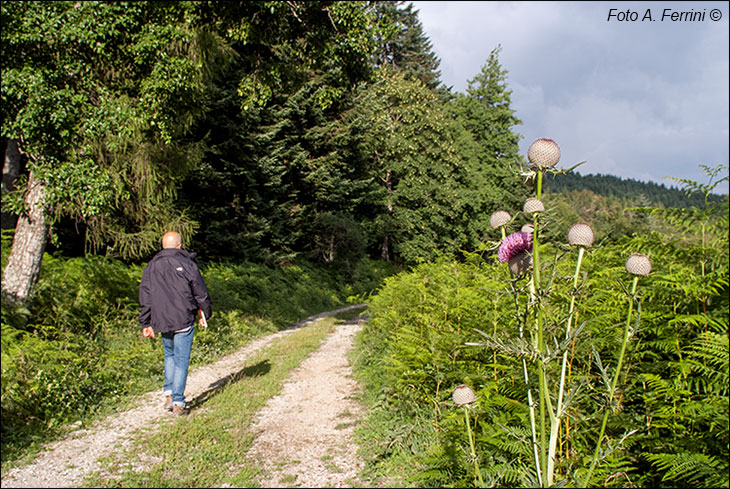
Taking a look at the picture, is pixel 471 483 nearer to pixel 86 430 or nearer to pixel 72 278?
pixel 86 430

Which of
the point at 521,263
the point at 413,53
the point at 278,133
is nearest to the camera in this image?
the point at 521,263

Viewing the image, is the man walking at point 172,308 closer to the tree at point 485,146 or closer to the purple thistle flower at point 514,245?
the purple thistle flower at point 514,245

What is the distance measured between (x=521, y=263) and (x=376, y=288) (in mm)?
7309

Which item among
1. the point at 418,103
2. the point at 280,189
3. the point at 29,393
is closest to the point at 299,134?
the point at 280,189

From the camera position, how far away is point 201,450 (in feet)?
13.4

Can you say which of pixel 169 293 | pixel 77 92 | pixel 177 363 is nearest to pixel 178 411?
pixel 177 363

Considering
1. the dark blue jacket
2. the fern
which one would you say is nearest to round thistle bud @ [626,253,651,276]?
the fern

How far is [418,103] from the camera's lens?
93.8 ft

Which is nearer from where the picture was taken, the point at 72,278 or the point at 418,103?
the point at 72,278

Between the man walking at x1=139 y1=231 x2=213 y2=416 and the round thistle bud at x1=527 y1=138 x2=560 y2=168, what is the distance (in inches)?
191

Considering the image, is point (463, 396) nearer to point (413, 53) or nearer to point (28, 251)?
point (28, 251)

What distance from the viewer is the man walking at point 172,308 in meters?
5.14

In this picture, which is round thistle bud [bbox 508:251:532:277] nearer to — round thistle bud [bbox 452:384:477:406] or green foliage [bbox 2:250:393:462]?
round thistle bud [bbox 452:384:477:406]

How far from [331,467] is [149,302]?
2.94 m
